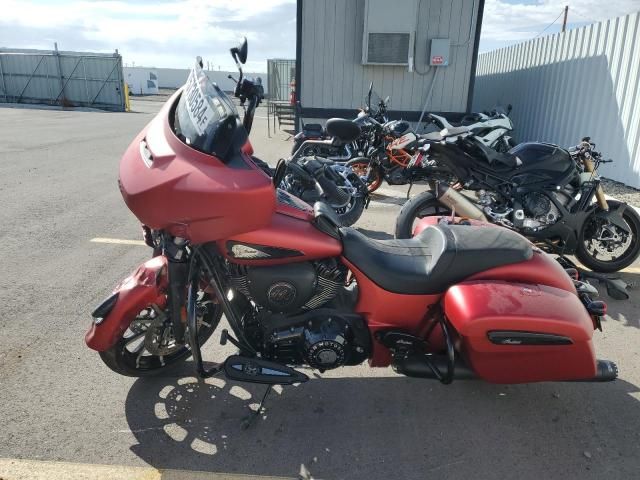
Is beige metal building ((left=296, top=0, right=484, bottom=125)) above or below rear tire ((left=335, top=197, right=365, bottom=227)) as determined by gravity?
above

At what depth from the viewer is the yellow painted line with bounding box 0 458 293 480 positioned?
85.0 inches

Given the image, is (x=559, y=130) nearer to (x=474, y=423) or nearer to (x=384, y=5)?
(x=384, y=5)

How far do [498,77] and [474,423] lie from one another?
42.6 feet

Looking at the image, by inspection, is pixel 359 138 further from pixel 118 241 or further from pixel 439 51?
pixel 439 51

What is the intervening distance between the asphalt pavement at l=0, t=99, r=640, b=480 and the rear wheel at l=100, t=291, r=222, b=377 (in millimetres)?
104

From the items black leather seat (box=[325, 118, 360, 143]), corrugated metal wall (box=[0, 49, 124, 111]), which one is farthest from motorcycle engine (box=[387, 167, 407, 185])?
corrugated metal wall (box=[0, 49, 124, 111])

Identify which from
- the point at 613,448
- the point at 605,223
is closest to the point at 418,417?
the point at 613,448

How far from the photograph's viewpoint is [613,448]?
7.92 ft

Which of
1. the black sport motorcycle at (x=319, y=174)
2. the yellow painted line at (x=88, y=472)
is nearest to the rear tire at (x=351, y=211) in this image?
the black sport motorcycle at (x=319, y=174)

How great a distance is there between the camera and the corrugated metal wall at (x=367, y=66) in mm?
10547

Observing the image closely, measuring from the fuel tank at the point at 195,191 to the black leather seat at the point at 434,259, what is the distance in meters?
0.53

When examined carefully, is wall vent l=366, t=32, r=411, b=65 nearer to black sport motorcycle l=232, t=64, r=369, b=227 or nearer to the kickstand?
black sport motorcycle l=232, t=64, r=369, b=227

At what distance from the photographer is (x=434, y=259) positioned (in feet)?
7.95

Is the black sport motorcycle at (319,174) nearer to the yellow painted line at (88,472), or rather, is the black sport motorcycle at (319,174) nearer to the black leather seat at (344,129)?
the black leather seat at (344,129)
